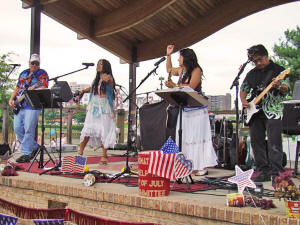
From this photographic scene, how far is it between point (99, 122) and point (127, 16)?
3630mm

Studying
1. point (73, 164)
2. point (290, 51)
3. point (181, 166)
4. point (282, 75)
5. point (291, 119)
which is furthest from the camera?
point (290, 51)

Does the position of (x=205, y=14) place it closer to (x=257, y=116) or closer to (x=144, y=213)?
(x=257, y=116)

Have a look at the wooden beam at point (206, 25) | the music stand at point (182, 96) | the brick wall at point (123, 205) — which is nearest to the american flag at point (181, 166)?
the music stand at point (182, 96)

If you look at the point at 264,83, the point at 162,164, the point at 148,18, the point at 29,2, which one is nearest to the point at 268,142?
the point at 264,83

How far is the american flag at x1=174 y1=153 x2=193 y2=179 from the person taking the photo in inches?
132

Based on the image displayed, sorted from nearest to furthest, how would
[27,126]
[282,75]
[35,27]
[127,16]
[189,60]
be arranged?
[282,75] < [189,60] < [27,126] < [35,27] < [127,16]

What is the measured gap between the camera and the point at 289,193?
2570 millimetres

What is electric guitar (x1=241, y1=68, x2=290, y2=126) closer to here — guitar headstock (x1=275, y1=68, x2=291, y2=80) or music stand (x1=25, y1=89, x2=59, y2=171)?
guitar headstock (x1=275, y1=68, x2=291, y2=80)

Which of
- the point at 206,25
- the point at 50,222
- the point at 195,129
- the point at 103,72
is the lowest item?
the point at 50,222

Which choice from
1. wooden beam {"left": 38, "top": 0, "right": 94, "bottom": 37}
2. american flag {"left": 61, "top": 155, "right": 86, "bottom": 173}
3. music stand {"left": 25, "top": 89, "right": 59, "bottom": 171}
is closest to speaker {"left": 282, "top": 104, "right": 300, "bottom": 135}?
american flag {"left": 61, "top": 155, "right": 86, "bottom": 173}

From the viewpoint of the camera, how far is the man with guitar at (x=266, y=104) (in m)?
4.21

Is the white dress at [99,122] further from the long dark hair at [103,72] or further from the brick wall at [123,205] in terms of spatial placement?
the brick wall at [123,205]

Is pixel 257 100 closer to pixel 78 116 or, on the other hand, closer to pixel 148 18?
pixel 148 18

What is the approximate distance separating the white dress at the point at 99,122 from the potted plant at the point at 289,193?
3.52 metres
